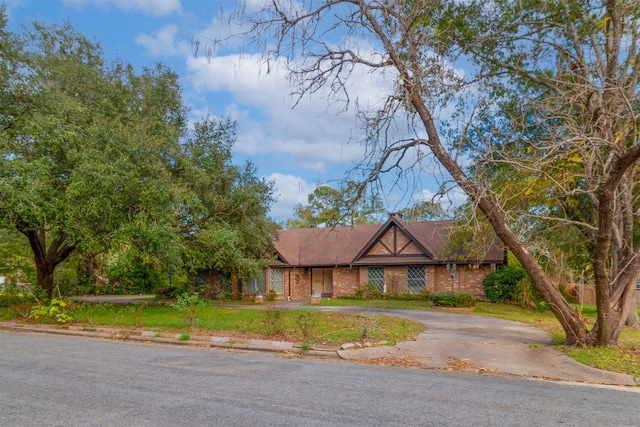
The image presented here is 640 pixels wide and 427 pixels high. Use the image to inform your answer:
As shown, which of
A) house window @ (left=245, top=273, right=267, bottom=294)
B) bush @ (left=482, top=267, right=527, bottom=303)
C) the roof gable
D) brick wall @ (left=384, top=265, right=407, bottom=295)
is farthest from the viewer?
house window @ (left=245, top=273, right=267, bottom=294)

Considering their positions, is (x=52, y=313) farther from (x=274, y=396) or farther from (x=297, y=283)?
(x=297, y=283)

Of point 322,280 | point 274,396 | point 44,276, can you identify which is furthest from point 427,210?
point 322,280

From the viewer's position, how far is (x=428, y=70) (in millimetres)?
10164

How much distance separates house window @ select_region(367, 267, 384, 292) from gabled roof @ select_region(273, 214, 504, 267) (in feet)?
2.44

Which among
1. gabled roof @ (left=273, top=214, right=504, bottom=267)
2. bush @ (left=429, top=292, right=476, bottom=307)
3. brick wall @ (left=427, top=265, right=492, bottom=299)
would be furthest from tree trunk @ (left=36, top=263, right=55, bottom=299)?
brick wall @ (left=427, top=265, right=492, bottom=299)

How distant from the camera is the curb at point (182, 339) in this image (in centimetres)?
1029

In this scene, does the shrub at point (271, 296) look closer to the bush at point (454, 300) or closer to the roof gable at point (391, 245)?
the roof gable at point (391, 245)

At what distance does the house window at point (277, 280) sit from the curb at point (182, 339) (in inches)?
644

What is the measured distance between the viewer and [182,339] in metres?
11.9

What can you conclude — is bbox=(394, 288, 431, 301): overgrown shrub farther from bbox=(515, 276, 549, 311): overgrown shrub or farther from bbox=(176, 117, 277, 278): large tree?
bbox=(176, 117, 277, 278): large tree

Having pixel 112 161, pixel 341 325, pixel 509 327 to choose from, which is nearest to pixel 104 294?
pixel 112 161

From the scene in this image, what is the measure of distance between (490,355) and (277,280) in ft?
71.3

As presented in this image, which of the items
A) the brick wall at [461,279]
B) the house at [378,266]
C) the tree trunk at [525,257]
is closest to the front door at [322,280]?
the house at [378,266]

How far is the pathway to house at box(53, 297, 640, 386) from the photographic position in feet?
26.9
